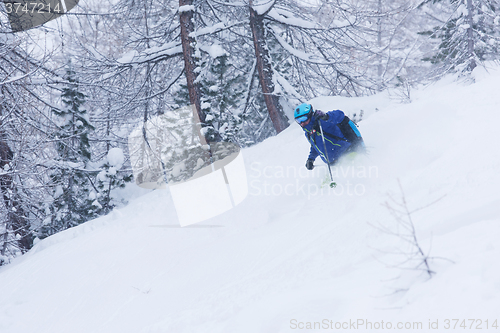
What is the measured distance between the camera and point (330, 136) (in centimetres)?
631

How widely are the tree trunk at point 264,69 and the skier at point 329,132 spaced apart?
504 centimetres

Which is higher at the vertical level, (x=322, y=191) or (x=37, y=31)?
(x=37, y=31)

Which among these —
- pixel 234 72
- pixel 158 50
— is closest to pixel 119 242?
pixel 158 50

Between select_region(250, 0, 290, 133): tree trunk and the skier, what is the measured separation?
504 centimetres

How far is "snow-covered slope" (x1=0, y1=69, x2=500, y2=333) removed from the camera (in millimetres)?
2246

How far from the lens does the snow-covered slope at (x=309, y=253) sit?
2.25 metres

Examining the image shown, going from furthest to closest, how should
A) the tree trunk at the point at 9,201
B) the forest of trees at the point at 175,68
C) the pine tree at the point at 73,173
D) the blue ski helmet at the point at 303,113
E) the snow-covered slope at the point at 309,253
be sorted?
the pine tree at the point at 73,173, the forest of trees at the point at 175,68, the tree trunk at the point at 9,201, the blue ski helmet at the point at 303,113, the snow-covered slope at the point at 309,253

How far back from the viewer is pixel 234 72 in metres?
14.0

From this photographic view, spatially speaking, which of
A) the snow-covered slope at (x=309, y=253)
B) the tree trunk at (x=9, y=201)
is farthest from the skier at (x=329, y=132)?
the tree trunk at (x=9, y=201)

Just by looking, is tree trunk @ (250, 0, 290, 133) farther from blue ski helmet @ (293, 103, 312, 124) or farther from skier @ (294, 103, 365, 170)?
blue ski helmet @ (293, 103, 312, 124)

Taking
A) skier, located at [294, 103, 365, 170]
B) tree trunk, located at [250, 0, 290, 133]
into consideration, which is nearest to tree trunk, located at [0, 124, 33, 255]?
skier, located at [294, 103, 365, 170]

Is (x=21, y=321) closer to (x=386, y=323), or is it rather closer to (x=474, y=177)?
(x=386, y=323)

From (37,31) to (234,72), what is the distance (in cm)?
778

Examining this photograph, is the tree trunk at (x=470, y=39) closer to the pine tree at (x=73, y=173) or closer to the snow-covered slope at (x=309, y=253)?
the snow-covered slope at (x=309, y=253)
